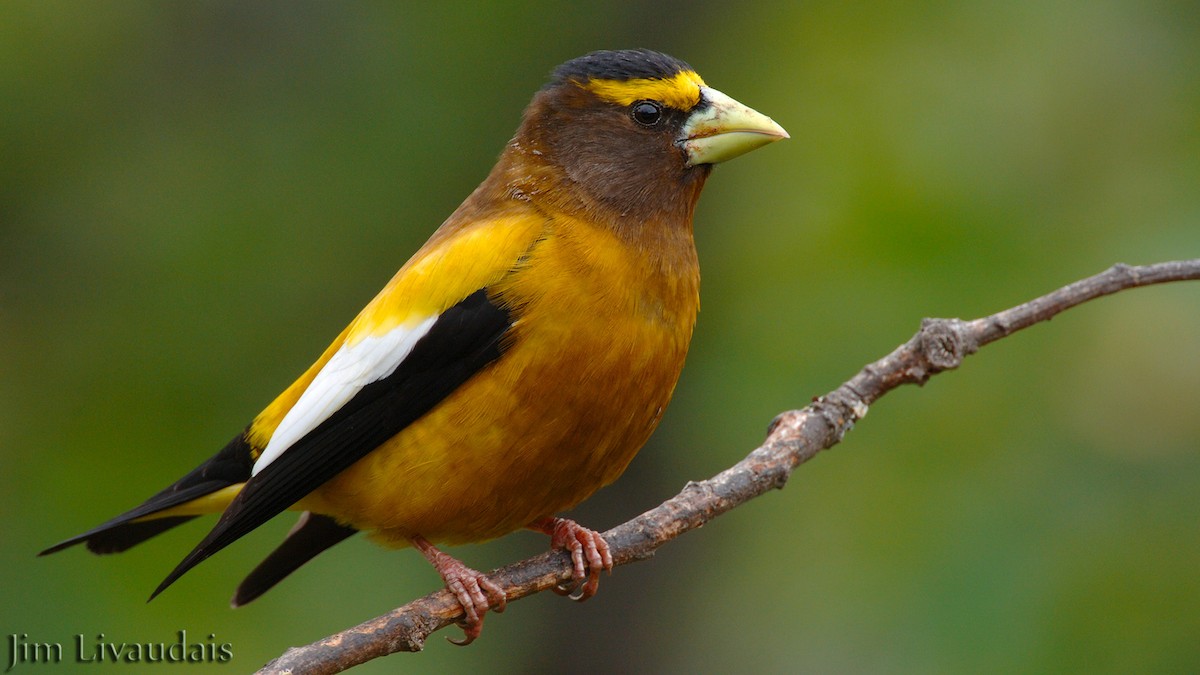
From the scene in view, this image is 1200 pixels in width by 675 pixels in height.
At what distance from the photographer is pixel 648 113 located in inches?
164

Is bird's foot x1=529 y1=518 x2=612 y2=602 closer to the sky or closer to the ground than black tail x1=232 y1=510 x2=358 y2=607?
closer to the ground

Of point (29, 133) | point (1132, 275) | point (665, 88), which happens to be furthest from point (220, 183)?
point (1132, 275)

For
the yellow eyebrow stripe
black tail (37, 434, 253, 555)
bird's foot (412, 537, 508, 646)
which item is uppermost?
the yellow eyebrow stripe

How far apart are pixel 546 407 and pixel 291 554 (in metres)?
1.16

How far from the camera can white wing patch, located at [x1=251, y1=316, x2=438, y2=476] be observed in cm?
387

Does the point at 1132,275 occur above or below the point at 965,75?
below

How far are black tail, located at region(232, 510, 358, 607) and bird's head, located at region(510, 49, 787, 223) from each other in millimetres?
1322

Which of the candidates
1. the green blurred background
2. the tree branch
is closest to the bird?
the tree branch

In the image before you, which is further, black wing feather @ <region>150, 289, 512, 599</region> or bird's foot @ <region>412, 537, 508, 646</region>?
black wing feather @ <region>150, 289, 512, 599</region>

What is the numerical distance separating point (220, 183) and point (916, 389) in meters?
2.76

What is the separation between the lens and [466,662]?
535 centimetres

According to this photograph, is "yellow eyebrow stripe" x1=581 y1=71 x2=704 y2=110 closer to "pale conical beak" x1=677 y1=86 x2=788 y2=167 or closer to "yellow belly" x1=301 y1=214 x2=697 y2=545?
"pale conical beak" x1=677 y1=86 x2=788 y2=167

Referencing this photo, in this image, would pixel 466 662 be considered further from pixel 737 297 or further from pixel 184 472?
pixel 737 297

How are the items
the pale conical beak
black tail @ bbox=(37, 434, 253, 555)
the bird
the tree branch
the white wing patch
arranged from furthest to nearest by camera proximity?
black tail @ bbox=(37, 434, 253, 555) → the pale conical beak → the white wing patch → the bird → the tree branch
